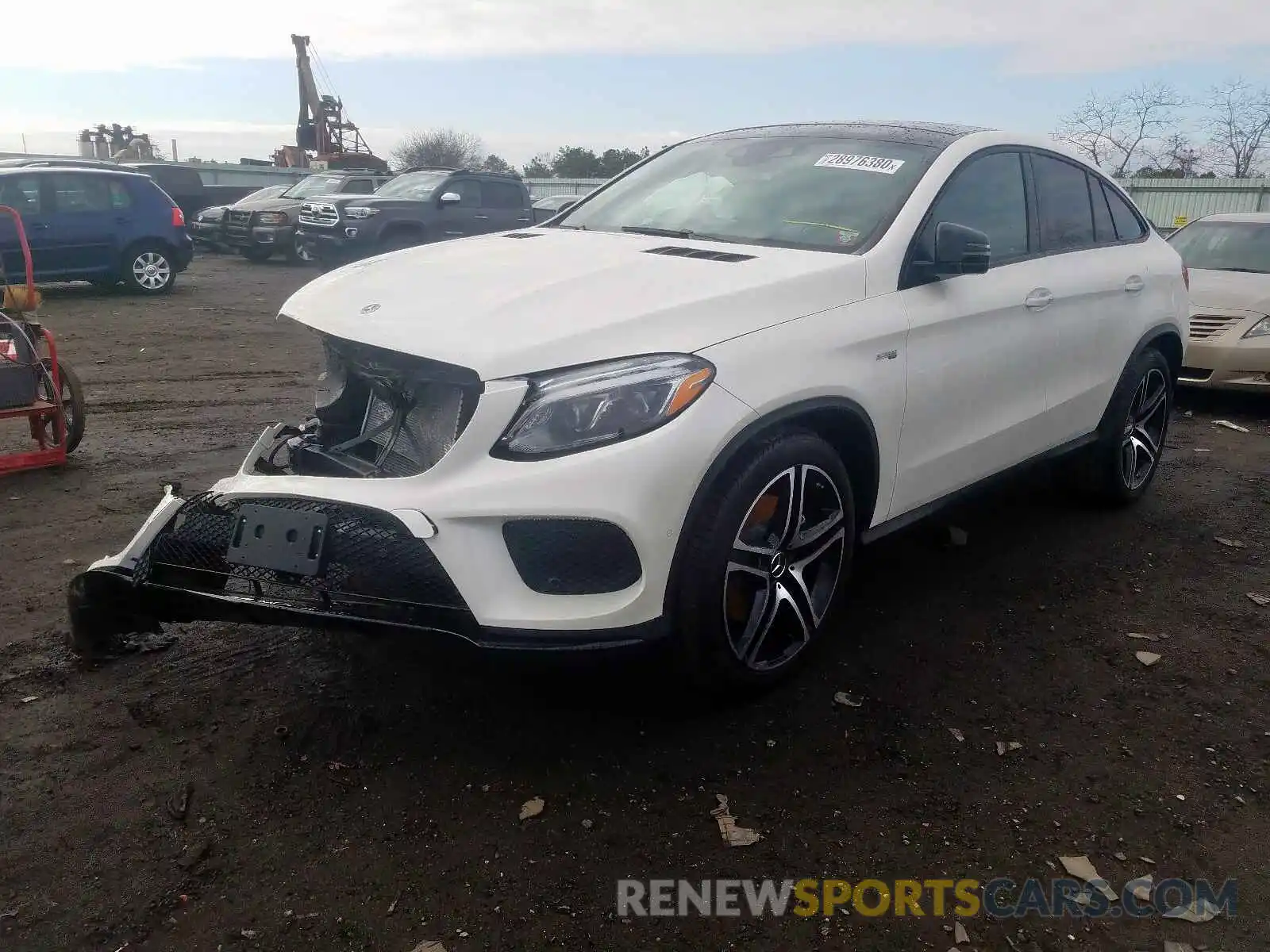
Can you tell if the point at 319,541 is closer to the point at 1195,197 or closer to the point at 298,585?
the point at 298,585

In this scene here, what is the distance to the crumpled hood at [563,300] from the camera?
2609 mm

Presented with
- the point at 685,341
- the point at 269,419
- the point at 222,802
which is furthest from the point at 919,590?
the point at 269,419

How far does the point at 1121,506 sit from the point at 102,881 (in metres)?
4.83

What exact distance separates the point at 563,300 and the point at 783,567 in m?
1.03

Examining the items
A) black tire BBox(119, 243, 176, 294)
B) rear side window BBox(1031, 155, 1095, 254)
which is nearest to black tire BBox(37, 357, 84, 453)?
rear side window BBox(1031, 155, 1095, 254)

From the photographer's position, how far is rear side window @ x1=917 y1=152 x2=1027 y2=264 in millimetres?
3645

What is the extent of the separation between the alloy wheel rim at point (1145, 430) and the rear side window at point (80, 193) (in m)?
13.0

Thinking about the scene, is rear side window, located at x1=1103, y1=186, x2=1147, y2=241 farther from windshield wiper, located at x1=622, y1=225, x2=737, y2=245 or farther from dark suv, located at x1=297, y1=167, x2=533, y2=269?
dark suv, located at x1=297, y1=167, x2=533, y2=269

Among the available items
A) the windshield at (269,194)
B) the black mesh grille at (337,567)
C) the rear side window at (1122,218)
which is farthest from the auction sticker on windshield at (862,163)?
the windshield at (269,194)

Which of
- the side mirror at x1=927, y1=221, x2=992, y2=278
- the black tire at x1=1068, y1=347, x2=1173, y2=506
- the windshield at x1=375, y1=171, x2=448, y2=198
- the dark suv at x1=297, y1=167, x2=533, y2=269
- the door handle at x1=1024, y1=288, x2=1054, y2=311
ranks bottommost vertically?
Answer: the black tire at x1=1068, y1=347, x2=1173, y2=506

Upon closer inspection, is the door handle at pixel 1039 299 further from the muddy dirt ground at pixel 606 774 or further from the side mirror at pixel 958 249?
the muddy dirt ground at pixel 606 774

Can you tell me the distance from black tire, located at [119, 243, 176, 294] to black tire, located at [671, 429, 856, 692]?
1349 cm

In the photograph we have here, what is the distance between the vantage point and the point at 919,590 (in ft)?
13.6

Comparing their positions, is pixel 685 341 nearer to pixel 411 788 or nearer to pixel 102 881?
pixel 411 788
